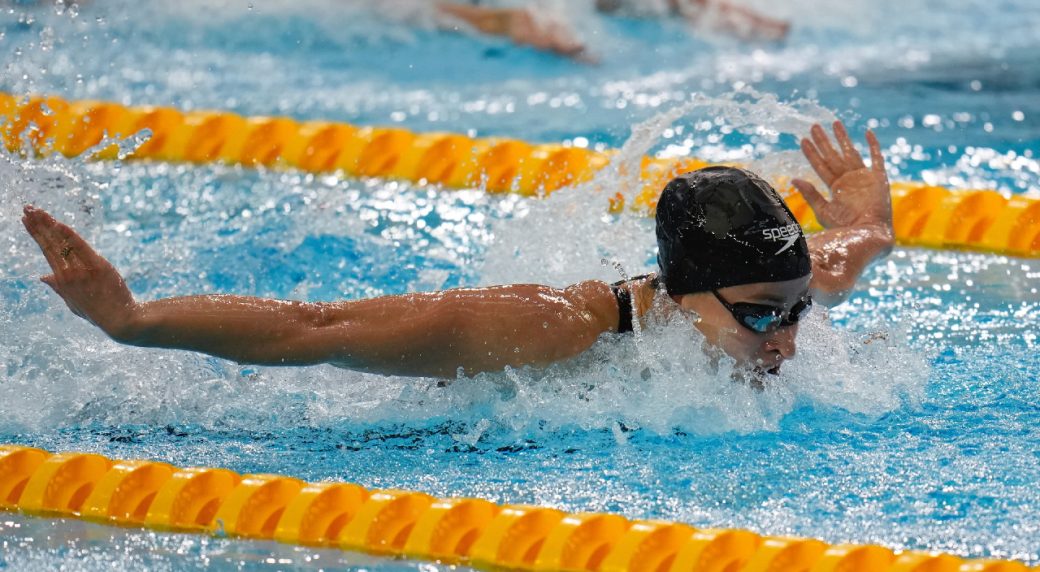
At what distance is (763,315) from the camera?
2.79 metres

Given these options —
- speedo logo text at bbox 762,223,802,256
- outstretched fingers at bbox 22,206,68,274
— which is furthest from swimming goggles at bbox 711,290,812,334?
outstretched fingers at bbox 22,206,68,274

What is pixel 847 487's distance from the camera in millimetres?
2727

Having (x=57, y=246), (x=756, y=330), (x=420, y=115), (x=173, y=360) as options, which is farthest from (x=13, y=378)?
(x=420, y=115)

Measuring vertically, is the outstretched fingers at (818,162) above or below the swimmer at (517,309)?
above

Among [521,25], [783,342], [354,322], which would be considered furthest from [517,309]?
[521,25]

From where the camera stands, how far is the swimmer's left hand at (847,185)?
355 centimetres

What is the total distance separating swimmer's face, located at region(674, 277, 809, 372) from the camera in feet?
9.12

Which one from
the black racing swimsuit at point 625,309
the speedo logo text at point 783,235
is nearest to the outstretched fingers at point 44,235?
the black racing swimsuit at point 625,309

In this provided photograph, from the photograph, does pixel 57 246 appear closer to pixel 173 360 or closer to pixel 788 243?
pixel 173 360

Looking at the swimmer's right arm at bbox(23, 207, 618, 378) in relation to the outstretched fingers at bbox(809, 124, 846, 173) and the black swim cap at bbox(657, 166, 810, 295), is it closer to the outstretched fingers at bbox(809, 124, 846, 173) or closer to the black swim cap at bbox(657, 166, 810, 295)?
the black swim cap at bbox(657, 166, 810, 295)

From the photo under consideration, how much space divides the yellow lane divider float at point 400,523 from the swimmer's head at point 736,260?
526 mm

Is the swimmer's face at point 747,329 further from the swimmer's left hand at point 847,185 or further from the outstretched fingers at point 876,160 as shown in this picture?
the outstretched fingers at point 876,160

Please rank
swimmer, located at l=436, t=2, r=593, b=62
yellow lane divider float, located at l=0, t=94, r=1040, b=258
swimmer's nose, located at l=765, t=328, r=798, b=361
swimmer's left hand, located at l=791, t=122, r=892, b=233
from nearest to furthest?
swimmer's nose, located at l=765, t=328, r=798, b=361 < swimmer's left hand, located at l=791, t=122, r=892, b=233 < yellow lane divider float, located at l=0, t=94, r=1040, b=258 < swimmer, located at l=436, t=2, r=593, b=62

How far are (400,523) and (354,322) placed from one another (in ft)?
1.45
